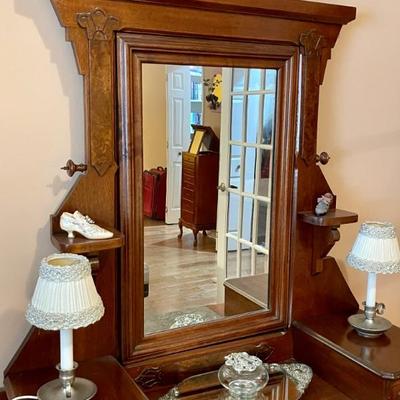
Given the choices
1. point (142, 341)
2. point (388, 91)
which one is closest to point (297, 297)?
point (142, 341)

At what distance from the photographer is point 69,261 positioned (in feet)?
3.99

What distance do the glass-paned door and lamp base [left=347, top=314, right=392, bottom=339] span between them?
0.30 meters

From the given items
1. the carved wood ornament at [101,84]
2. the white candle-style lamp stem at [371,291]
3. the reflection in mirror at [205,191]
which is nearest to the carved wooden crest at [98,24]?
the carved wood ornament at [101,84]

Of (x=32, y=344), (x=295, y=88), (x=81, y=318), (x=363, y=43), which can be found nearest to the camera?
(x=81, y=318)

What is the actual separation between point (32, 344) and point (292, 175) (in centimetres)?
85

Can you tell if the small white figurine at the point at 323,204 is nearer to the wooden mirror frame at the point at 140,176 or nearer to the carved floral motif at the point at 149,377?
the wooden mirror frame at the point at 140,176

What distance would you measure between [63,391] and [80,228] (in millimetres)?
367

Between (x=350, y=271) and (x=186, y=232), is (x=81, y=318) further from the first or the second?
A: (x=350, y=271)

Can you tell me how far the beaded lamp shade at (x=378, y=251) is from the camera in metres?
1.52

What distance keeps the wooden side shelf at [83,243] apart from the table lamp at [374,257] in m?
0.68

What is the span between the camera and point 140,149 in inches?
55.0

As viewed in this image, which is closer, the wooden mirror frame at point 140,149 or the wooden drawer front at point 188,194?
the wooden mirror frame at point 140,149

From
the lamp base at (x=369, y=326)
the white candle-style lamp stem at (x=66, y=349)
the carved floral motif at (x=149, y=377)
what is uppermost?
the white candle-style lamp stem at (x=66, y=349)

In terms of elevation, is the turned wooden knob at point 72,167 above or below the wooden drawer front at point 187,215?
above
